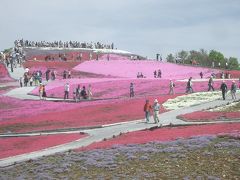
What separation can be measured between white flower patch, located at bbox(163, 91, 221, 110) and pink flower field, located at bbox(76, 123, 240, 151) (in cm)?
1291

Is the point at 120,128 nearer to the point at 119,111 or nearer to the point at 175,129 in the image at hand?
the point at 175,129

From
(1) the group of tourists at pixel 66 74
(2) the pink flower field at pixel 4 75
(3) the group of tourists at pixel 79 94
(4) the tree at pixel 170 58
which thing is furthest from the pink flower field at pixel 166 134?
(4) the tree at pixel 170 58

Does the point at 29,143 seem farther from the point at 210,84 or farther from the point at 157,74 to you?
the point at 157,74

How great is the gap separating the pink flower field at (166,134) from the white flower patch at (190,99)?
12907mm

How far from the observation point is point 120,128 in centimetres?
3931

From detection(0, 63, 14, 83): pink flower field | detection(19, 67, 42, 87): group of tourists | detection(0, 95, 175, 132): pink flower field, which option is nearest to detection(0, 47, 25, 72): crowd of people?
detection(0, 63, 14, 83): pink flower field

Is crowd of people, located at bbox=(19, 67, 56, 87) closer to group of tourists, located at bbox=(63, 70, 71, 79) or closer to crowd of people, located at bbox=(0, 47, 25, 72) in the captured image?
group of tourists, located at bbox=(63, 70, 71, 79)

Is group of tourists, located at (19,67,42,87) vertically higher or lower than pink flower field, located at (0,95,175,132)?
higher

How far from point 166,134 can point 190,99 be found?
64.3ft

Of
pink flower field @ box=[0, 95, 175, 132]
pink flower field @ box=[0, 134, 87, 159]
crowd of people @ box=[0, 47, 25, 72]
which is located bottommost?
pink flower field @ box=[0, 134, 87, 159]

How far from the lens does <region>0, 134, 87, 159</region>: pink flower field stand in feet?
108

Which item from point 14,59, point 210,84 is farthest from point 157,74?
point 210,84

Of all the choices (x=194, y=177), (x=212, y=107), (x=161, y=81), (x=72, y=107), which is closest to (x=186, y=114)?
(x=212, y=107)

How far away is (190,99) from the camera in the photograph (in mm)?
52750
